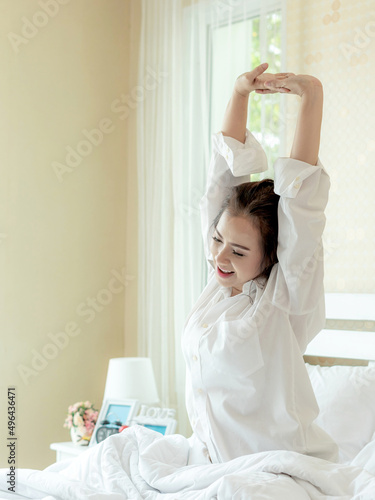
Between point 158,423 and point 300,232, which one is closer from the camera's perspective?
point 300,232

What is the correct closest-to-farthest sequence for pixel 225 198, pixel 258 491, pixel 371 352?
pixel 258 491 → pixel 225 198 → pixel 371 352

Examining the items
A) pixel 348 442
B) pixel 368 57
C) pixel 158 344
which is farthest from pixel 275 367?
pixel 158 344

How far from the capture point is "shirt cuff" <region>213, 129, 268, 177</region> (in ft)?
5.27

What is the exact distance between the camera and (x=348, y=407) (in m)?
2.05

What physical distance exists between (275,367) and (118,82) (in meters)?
2.39

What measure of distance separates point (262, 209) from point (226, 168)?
0.67 ft

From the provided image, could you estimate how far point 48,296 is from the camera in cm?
311

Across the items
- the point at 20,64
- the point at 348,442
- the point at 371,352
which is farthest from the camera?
the point at 20,64

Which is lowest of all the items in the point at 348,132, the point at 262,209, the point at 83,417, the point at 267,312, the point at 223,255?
the point at 83,417

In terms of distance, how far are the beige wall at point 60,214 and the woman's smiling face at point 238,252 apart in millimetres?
1677

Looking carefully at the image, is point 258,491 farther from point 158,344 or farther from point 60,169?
point 60,169

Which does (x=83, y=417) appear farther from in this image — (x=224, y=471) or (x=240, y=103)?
(x=240, y=103)

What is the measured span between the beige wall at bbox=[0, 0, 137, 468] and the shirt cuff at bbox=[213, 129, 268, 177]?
162 cm

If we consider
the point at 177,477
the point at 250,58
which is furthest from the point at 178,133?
the point at 177,477
